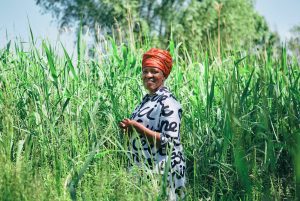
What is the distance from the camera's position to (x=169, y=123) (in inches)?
116

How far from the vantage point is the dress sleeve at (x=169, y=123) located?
9.61 ft

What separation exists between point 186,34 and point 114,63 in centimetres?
1706

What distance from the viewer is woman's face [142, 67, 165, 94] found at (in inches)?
123

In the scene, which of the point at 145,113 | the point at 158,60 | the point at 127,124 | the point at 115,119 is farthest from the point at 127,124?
the point at 115,119

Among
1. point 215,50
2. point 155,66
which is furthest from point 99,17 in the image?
point 155,66

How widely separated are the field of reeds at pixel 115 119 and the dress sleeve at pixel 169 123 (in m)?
0.24

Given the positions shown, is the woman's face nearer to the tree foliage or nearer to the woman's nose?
the woman's nose

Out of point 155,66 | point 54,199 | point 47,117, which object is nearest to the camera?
point 54,199

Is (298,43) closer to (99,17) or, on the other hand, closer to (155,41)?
(155,41)

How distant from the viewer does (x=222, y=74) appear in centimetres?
438

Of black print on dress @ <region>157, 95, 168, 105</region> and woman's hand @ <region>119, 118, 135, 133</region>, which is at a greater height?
black print on dress @ <region>157, 95, 168, 105</region>

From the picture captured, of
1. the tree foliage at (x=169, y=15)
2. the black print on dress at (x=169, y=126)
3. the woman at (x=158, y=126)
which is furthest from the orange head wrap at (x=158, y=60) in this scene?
the tree foliage at (x=169, y=15)

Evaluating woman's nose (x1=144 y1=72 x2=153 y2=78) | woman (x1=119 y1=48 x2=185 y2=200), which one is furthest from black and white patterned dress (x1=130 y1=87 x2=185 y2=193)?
woman's nose (x1=144 y1=72 x2=153 y2=78)

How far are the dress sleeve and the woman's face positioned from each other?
6.4 inches
